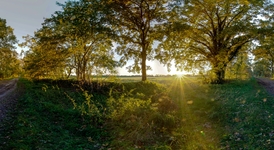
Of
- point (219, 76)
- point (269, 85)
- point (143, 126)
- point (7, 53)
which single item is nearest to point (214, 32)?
point (219, 76)

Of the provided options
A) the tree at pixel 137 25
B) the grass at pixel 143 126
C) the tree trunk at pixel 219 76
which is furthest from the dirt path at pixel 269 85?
the tree at pixel 137 25

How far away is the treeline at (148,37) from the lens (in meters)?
18.1

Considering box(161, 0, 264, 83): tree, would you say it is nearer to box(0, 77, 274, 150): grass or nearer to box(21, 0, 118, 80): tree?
box(21, 0, 118, 80): tree

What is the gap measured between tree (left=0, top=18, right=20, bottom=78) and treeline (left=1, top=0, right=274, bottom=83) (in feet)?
37.7

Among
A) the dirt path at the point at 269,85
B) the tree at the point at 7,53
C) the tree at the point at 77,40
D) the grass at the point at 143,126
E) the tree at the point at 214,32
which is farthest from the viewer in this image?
the tree at the point at 7,53

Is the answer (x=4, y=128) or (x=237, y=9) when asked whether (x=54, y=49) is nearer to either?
(x=4, y=128)

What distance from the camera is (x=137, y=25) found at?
21766 millimetres

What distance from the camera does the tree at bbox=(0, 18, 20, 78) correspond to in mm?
28797

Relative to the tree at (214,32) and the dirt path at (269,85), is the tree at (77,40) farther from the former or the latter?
the dirt path at (269,85)

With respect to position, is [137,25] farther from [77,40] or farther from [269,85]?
[269,85]

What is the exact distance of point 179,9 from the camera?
872 inches

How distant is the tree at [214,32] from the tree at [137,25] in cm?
189

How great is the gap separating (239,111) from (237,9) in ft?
48.2

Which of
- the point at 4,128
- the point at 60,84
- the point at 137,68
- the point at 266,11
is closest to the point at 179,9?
the point at 137,68
